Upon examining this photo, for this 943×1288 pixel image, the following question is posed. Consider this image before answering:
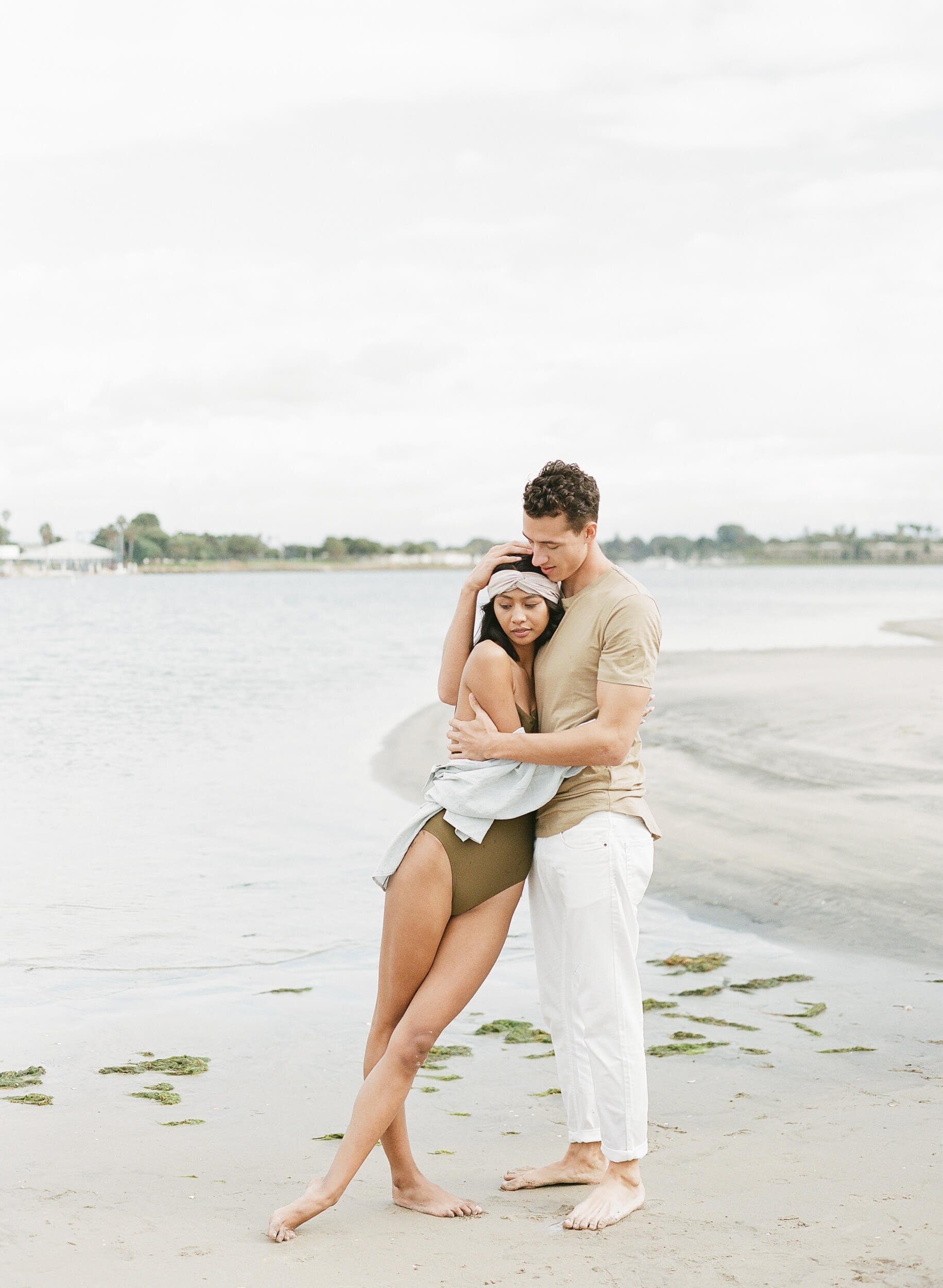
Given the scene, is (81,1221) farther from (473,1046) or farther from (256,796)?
(256,796)

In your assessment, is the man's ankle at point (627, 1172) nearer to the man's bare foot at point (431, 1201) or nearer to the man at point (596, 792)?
the man at point (596, 792)

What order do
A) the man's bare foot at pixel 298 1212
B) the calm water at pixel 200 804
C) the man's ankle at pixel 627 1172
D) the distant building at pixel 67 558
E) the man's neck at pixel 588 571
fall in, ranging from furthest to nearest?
1. the distant building at pixel 67 558
2. the calm water at pixel 200 804
3. the man's neck at pixel 588 571
4. the man's ankle at pixel 627 1172
5. the man's bare foot at pixel 298 1212

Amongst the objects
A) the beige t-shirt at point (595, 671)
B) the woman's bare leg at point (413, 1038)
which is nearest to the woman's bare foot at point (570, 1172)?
the woman's bare leg at point (413, 1038)

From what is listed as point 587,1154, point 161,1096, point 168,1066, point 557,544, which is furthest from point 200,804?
point 557,544

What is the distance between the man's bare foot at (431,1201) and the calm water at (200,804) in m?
2.86

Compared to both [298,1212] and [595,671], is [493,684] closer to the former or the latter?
[595,671]

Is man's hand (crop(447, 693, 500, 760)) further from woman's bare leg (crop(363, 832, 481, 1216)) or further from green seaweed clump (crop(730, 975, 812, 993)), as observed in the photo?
green seaweed clump (crop(730, 975, 812, 993))

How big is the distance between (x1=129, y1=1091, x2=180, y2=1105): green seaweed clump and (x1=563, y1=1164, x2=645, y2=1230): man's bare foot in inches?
73.1

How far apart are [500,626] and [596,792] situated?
61cm

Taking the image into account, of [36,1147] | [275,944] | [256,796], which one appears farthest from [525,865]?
[256,796]

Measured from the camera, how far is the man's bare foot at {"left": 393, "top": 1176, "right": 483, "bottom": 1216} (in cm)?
376

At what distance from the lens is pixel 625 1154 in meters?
3.77

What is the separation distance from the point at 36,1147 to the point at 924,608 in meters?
55.0

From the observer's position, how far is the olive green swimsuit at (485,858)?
3.76m
